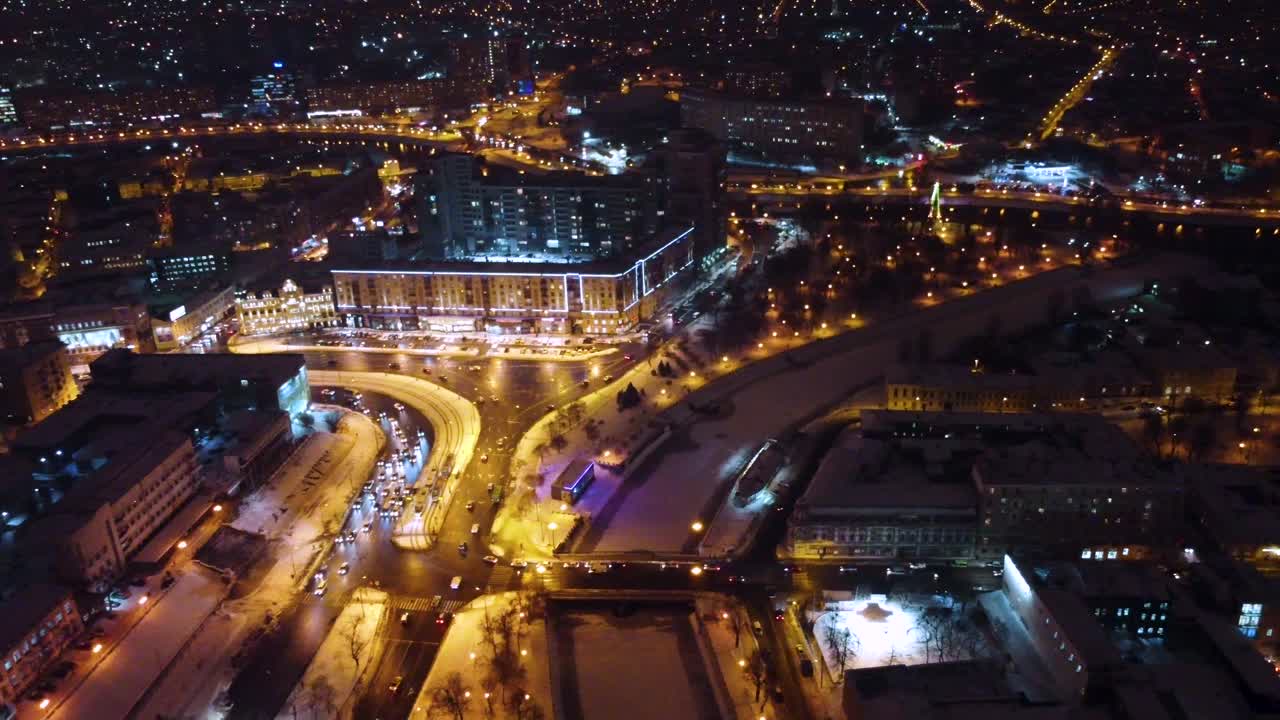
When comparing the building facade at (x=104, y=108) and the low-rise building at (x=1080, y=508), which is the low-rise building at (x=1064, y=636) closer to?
the low-rise building at (x=1080, y=508)

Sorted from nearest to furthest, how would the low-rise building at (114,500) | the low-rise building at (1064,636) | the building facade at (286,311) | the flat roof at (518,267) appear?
1. the low-rise building at (1064,636)
2. the low-rise building at (114,500)
3. the flat roof at (518,267)
4. the building facade at (286,311)

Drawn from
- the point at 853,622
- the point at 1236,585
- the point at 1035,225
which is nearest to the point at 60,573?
the point at 853,622

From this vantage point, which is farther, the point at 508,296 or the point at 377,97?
the point at 377,97

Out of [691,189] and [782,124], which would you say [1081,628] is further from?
[782,124]

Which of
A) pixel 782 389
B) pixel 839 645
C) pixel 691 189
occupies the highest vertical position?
pixel 691 189

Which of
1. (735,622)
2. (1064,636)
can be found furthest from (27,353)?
(1064,636)

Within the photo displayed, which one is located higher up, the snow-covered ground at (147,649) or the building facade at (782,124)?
the building facade at (782,124)

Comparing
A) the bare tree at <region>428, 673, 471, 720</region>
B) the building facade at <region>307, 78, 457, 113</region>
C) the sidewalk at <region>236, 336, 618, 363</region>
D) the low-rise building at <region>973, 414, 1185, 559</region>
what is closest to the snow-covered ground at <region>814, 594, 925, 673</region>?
the low-rise building at <region>973, 414, 1185, 559</region>

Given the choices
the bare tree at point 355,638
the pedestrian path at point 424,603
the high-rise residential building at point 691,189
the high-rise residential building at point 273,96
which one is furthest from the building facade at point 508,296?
the high-rise residential building at point 273,96
